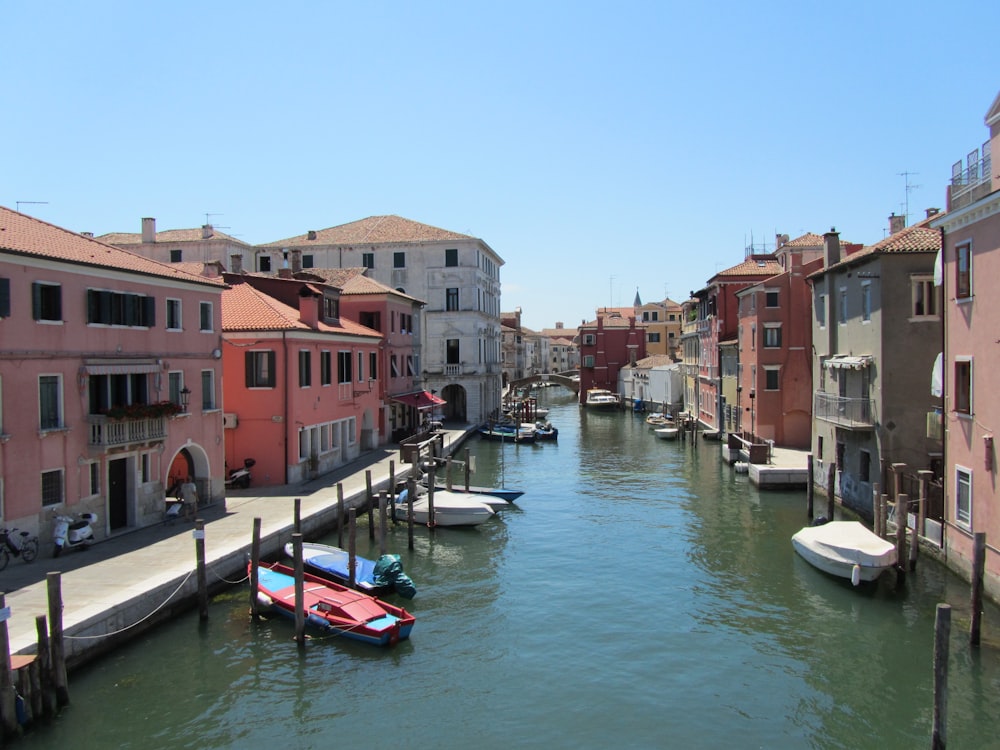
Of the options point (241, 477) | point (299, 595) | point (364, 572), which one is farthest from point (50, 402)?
point (241, 477)

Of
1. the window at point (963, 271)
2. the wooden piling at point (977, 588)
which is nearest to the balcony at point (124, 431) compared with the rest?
the wooden piling at point (977, 588)

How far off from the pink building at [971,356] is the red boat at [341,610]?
1193cm

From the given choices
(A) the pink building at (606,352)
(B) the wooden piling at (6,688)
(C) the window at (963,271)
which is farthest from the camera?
(A) the pink building at (606,352)

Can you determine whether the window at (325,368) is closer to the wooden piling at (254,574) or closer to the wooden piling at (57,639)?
the wooden piling at (254,574)

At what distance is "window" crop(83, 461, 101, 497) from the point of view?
1831cm

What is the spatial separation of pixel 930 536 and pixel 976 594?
5591mm

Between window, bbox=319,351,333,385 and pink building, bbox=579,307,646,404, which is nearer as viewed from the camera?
window, bbox=319,351,333,385

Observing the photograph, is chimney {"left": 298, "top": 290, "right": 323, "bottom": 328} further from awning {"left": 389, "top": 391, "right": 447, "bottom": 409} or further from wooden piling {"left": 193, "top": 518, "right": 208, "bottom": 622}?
wooden piling {"left": 193, "top": 518, "right": 208, "bottom": 622}

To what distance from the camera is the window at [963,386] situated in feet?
57.3

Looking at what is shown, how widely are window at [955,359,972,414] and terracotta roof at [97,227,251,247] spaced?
48784mm

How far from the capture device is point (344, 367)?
3288 centimetres

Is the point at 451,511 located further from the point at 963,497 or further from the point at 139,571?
the point at 963,497

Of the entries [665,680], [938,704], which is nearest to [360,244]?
[665,680]

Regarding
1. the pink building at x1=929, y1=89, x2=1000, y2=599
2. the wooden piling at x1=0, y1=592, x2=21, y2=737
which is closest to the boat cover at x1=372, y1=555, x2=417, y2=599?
the wooden piling at x1=0, y1=592, x2=21, y2=737
